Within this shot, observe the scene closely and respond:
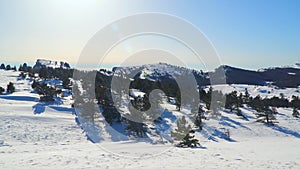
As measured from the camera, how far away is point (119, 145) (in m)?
24.7

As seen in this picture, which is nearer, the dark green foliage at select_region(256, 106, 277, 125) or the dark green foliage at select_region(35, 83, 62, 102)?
the dark green foliage at select_region(35, 83, 62, 102)

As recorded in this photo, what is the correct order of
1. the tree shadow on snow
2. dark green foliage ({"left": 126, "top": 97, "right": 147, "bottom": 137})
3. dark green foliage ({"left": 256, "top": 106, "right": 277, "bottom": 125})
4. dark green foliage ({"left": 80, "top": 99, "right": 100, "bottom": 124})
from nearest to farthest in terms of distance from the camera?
dark green foliage ({"left": 126, "top": 97, "right": 147, "bottom": 137}) < dark green foliage ({"left": 80, "top": 99, "right": 100, "bottom": 124}) < the tree shadow on snow < dark green foliage ({"left": 256, "top": 106, "right": 277, "bottom": 125})

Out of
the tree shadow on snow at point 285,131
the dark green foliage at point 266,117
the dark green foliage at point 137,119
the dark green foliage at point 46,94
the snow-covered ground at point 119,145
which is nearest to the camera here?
the snow-covered ground at point 119,145

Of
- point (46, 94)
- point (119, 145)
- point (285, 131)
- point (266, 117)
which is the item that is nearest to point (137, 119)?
point (119, 145)

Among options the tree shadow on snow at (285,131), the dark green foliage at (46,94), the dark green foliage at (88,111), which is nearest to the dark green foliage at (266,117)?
the tree shadow on snow at (285,131)

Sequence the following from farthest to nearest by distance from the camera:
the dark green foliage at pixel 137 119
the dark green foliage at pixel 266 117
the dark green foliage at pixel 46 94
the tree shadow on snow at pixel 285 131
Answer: the dark green foliage at pixel 266 117 < the dark green foliage at pixel 46 94 < the tree shadow on snow at pixel 285 131 < the dark green foliage at pixel 137 119

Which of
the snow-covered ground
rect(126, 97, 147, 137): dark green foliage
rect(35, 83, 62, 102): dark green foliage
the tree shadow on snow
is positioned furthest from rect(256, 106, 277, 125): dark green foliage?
rect(35, 83, 62, 102): dark green foliage

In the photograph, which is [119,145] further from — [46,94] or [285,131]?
[285,131]

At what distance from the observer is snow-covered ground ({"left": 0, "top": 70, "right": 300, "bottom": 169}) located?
16500mm

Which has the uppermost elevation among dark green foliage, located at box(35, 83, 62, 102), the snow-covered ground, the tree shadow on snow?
dark green foliage, located at box(35, 83, 62, 102)

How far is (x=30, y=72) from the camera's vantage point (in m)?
80.9

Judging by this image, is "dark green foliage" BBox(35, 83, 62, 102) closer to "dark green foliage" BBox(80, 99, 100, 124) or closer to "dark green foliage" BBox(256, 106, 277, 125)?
"dark green foliage" BBox(80, 99, 100, 124)

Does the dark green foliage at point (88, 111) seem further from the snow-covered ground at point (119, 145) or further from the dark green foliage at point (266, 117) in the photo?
the dark green foliage at point (266, 117)

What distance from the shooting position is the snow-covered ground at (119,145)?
54.1ft
